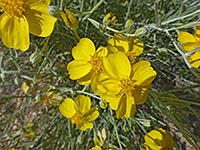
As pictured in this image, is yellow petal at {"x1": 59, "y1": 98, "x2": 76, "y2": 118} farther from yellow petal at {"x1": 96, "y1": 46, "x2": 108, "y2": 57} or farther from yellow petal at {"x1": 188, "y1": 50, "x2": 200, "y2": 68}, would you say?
yellow petal at {"x1": 188, "y1": 50, "x2": 200, "y2": 68}

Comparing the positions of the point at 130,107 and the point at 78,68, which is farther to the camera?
the point at 78,68

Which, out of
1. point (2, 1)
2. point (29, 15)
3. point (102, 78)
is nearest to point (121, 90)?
point (102, 78)

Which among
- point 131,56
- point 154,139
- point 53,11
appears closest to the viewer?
point 53,11

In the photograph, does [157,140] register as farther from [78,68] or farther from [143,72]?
[78,68]

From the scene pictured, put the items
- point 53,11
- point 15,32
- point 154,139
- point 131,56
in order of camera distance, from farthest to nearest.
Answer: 1. point 154,139
2. point 131,56
3. point 15,32
4. point 53,11

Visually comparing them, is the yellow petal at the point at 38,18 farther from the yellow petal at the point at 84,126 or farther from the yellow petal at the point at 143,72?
the yellow petal at the point at 84,126

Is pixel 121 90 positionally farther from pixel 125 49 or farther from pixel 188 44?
pixel 188 44

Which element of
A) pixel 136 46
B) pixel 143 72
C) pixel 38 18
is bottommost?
pixel 143 72

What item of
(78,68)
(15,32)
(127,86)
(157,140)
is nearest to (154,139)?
(157,140)
